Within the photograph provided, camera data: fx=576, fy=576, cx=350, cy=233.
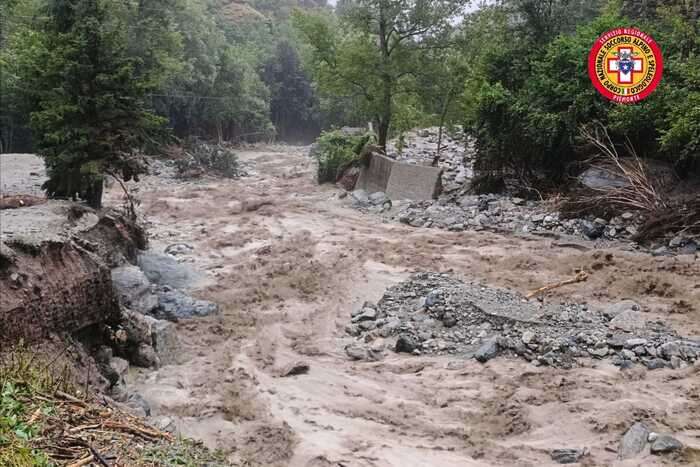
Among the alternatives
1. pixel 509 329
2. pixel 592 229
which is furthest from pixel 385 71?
pixel 509 329

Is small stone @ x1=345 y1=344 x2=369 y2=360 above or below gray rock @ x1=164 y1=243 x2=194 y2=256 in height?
below

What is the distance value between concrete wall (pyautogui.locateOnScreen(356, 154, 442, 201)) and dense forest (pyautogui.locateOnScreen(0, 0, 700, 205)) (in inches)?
58.3

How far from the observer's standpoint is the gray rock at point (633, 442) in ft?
15.0

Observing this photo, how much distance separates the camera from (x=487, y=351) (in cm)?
664

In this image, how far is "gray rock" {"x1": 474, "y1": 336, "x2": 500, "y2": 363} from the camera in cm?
660

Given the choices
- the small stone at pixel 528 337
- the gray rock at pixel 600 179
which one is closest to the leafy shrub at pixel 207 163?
the gray rock at pixel 600 179

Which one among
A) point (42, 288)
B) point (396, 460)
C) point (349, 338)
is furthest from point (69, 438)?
point (349, 338)

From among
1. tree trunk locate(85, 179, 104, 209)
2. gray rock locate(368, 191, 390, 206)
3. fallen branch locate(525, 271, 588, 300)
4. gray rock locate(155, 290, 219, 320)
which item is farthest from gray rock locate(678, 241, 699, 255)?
tree trunk locate(85, 179, 104, 209)

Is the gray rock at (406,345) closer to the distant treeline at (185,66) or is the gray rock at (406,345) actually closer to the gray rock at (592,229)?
the gray rock at (592,229)

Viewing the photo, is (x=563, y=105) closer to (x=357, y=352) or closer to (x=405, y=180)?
(x=405, y=180)

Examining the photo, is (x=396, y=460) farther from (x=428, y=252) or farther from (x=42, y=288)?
(x=428, y=252)

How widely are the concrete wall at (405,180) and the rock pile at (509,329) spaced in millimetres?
7410

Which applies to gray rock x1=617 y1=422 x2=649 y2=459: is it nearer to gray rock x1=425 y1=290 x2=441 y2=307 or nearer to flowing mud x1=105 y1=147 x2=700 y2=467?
flowing mud x1=105 y1=147 x2=700 y2=467

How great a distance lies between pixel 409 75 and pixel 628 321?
13930mm
